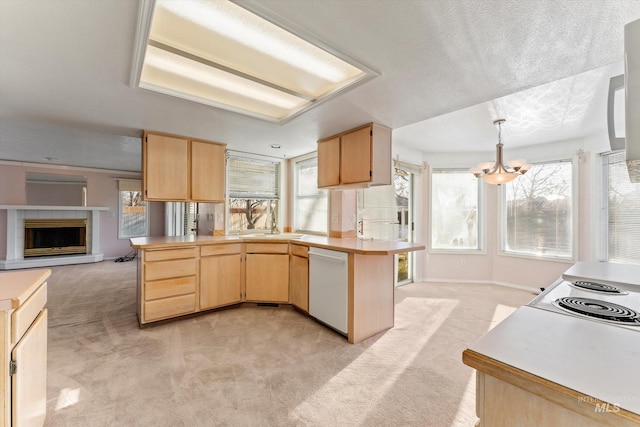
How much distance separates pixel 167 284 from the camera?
293cm

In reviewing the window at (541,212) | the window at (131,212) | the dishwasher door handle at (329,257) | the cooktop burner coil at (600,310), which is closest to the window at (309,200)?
the dishwasher door handle at (329,257)

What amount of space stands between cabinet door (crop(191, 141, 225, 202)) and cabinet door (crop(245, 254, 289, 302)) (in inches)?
39.8

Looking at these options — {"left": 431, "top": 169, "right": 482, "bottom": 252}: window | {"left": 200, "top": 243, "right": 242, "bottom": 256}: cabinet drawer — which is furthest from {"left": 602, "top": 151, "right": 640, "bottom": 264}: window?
{"left": 200, "top": 243, "right": 242, "bottom": 256}: cabinet drawer

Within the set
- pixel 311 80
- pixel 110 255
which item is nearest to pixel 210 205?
pixel 311 80

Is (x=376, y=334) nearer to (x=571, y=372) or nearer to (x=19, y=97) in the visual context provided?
(x=571, y=372)

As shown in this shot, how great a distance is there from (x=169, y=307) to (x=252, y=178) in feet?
7.10

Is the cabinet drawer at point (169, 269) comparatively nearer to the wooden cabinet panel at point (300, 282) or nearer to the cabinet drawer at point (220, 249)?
the cabinet drawer at point (220, 249)

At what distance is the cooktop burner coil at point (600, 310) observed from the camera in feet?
3.00

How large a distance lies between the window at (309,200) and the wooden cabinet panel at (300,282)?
852 mm

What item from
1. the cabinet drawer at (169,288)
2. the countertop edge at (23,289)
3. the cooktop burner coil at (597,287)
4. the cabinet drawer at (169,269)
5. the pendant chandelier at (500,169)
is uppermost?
the pendant chandelier at (500,169)

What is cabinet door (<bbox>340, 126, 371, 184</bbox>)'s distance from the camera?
281 centimetres

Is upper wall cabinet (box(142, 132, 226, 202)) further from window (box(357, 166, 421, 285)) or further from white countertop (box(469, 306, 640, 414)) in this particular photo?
white countertop (box(469, 306, 640, 414))

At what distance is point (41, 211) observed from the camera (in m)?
6.00

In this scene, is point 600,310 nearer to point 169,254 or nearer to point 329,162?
point 329,162
